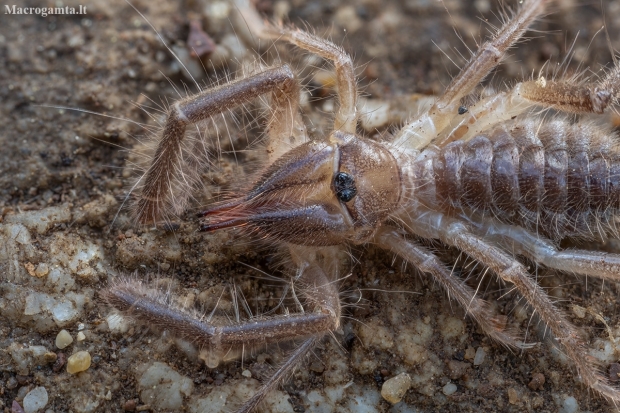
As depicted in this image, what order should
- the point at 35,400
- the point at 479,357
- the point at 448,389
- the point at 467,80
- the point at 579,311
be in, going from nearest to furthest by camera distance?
the point at 35,400 → the point at 448,389 → the point at 479,357 → the point at 579,311 → the point at 467,80

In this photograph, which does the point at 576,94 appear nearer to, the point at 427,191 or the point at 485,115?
the point at 485,115

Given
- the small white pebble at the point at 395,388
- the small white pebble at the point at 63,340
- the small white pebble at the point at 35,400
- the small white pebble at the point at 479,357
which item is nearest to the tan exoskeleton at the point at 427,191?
the small white pebble at the point at 479,357

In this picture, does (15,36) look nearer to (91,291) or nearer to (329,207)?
(91,291)

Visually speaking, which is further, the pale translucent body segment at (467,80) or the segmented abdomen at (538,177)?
the pale translucent body segment at (467,80)

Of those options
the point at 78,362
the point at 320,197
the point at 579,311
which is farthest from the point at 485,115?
the point at 78,362

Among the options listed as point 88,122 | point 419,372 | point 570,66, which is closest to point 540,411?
point 419,372

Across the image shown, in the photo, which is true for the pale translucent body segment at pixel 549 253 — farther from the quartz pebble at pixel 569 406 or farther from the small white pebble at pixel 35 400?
the small white pebble at pixel 35 400

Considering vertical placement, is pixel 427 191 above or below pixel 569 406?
above
